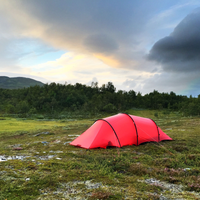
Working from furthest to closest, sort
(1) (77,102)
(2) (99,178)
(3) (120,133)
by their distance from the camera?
(1) (77,102), (3) (120,133), (2) (99,178)

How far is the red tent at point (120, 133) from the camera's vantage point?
38.5 ft

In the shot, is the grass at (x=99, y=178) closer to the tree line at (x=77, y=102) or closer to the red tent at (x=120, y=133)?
the red tent at (x=120, y=133)

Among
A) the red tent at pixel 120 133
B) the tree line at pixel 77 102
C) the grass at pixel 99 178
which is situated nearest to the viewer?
the grass at pixel 99 178

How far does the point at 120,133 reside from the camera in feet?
40.0

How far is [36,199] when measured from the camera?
4.78 metres

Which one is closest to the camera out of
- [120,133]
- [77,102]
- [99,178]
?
[99,178]

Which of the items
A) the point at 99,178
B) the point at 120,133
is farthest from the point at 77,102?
the point at 99,178

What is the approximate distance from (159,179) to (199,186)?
1351 millimetres

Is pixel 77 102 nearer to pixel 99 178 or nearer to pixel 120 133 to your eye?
pixel 120 133

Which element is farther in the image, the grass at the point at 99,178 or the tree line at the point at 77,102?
the tree line at the point at 77,102

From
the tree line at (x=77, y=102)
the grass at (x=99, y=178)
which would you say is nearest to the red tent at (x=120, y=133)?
the grass at (x=99, y=178)

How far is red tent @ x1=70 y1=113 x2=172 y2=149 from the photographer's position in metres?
11.7

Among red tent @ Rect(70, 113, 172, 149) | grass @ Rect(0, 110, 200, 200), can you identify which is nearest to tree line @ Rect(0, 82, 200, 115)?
red tent @ Rect(70, 113, 172, 149)

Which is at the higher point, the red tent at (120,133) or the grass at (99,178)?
the red tent at (120,133)
